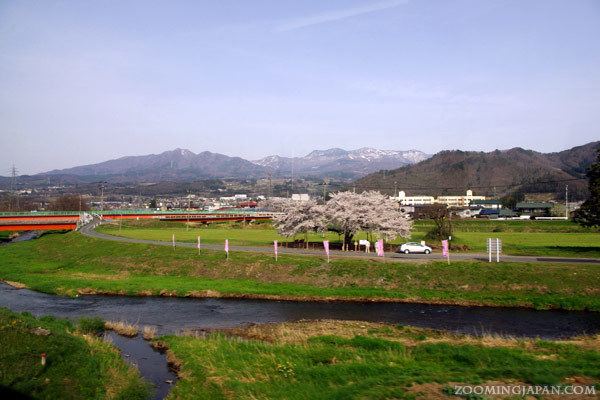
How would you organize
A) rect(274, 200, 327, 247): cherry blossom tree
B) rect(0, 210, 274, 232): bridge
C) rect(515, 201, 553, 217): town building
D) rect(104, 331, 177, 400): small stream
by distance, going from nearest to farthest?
1. rect(104, 331, 177, 400): small stream
2. rect(274, 200, 327, 247): cherry blossom tree
3. rect(0, 210, 274, 232): bridge
4. rect(515, 201, 553, 217): town building

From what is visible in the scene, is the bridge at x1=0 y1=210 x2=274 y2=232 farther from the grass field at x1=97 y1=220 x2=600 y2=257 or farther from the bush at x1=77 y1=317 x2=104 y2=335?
the bush at x1=77 y1=317 x2=104 y2=335

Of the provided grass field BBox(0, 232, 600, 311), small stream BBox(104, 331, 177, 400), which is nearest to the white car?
grass field BBox(0, 232, 600, 311)

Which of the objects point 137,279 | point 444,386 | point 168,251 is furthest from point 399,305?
point 168,251

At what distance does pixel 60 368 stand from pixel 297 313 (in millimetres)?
16784

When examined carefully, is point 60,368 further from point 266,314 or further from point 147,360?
point 266,314

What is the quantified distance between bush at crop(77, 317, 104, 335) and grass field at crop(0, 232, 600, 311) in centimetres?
1205

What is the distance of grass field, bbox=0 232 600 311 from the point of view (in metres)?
35.2

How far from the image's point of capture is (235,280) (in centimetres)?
4262

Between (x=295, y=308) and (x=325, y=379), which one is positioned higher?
(x=325, y=379)

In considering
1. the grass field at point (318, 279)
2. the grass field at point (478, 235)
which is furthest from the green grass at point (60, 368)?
the grass field at point (478, 235)

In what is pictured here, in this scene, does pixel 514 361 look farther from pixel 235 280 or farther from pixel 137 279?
pixel 137 279

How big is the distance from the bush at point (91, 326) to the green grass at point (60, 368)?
3694 mm

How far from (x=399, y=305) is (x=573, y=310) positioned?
11.5 metres

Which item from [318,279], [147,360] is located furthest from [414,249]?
[147,360]
